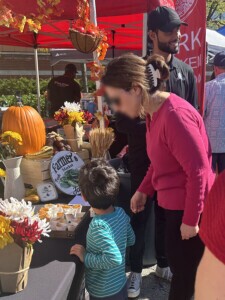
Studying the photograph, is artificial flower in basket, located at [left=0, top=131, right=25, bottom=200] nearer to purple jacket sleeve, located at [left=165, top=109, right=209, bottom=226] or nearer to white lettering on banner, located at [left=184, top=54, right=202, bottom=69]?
purple jacket sleeve, located at [left=165, top=109, right=209, bottom=226]

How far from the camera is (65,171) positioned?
9.40 feet

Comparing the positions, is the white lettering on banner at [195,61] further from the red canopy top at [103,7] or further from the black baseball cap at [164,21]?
the black baseball cap at [164,21]

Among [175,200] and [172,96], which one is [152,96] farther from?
[175,200]

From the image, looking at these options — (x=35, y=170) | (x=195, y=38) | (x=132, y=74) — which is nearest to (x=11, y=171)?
(x=35, y=170)

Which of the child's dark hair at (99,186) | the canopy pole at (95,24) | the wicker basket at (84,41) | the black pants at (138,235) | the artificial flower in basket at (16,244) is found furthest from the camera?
the canopy pole at (95,24)

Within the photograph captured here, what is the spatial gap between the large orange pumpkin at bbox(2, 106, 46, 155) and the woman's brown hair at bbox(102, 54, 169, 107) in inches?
49.0

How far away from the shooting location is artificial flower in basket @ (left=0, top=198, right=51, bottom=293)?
1.40m

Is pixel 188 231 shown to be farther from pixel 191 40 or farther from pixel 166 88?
pixel 191 40

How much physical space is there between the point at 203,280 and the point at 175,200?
3.64ft

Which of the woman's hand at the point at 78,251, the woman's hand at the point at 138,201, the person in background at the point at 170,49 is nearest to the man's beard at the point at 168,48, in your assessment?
the person in background at the point at 170,49

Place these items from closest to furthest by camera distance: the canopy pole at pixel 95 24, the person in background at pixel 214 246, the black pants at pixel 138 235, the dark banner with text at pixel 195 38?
the person in background at pixel 214 246 → the black pants at pixel 138 235 → the canopy pole at pixel 95 24 → the dark banner with text at pixel 195 38

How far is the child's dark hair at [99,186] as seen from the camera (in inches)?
76.0

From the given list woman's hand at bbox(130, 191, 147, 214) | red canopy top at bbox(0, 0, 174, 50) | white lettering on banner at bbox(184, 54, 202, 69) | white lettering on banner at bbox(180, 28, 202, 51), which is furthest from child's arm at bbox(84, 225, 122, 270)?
white lettering on banner at bbox(180, 28, 202, 51)

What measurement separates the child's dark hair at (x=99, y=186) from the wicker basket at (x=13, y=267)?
1.76ft
